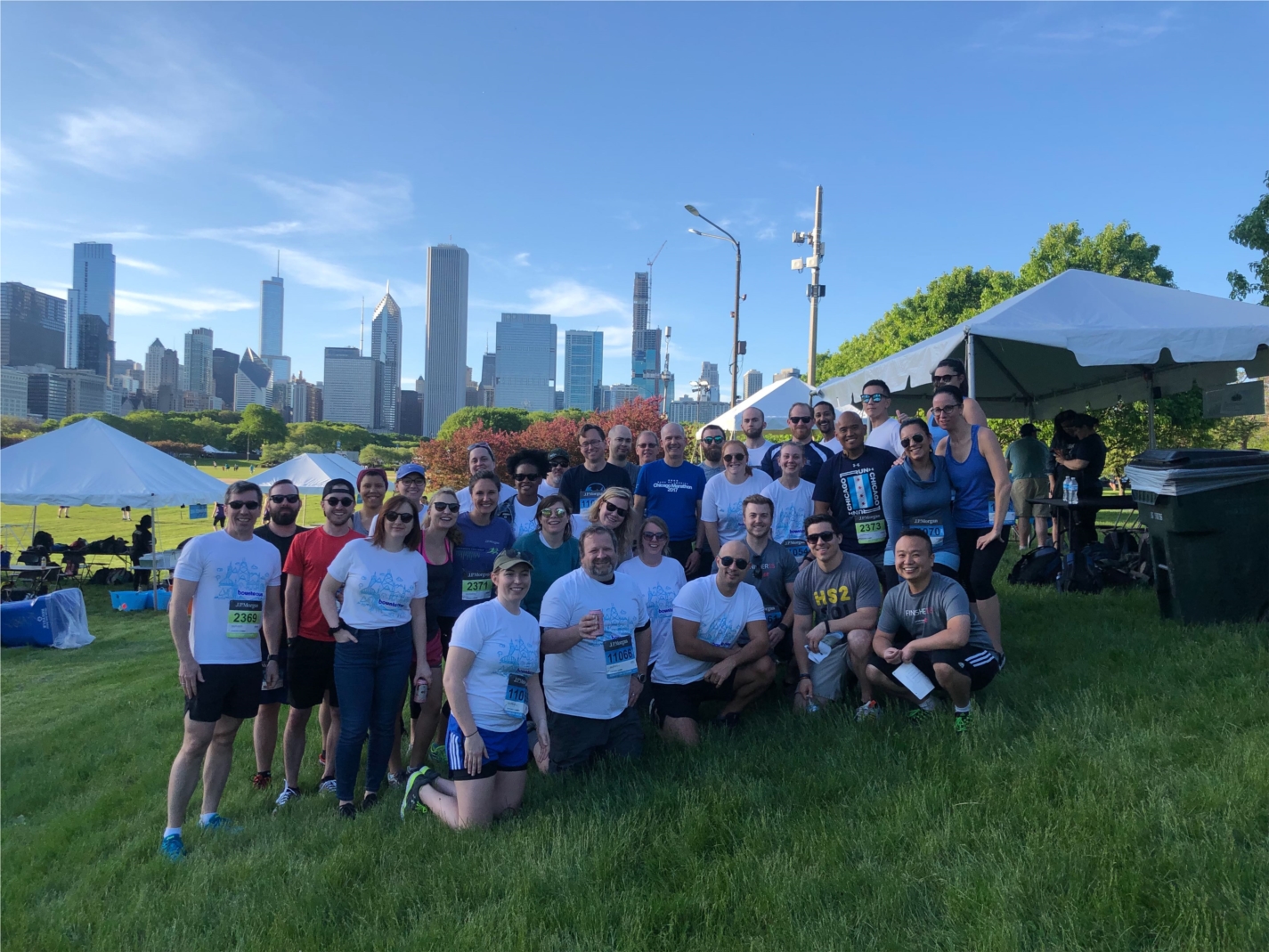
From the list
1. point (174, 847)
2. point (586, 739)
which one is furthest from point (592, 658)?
point (174, 847)

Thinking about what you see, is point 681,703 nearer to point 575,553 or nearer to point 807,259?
point 575,553

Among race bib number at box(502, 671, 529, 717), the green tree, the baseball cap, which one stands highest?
the green tree

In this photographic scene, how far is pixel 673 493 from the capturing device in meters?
6.14

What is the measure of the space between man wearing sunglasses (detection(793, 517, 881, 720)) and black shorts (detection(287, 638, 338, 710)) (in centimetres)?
312

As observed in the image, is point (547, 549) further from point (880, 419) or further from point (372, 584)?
point (880, 419)

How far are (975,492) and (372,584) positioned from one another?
395 cm

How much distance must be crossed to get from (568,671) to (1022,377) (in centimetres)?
989

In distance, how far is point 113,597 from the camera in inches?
605

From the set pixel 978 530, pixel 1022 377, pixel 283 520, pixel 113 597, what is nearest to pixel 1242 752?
pixel 978 530

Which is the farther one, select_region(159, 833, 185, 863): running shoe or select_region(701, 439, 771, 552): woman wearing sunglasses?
select_region(701, 439, 771, 552): woman wearing sunglasses

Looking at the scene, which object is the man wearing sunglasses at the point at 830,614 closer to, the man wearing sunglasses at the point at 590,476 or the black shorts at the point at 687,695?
the black shorts at the point at 687,695

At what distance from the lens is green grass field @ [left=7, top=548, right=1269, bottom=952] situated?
9.00 ft

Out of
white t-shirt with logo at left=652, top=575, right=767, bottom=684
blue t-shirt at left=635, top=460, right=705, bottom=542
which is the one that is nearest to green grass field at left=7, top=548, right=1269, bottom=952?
white t-shirt with logo at left=652, top=575, right=767, bottom=684

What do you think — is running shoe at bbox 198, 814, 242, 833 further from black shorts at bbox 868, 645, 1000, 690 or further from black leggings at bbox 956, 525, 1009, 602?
black leggings at bbox 956, 525, 1009, 602
